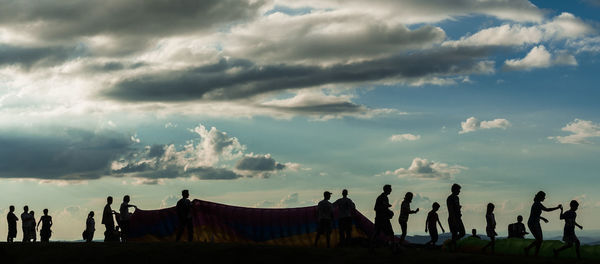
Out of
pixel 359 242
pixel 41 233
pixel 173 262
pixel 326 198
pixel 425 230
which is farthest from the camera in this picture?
pixel 41 233

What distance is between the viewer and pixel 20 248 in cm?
2903

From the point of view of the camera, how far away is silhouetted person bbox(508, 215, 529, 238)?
29734mm

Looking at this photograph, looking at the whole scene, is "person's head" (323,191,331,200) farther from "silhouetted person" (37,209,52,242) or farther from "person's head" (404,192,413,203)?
"silhouetted person" (37,209,52,242)

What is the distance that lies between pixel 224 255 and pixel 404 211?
19.6 feet

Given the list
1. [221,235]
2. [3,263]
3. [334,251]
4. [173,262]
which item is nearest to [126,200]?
[221,235]

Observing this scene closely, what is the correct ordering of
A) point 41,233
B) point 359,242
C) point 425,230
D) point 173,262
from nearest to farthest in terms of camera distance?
point 173,262 → point 425,230 → point 359,242 → point 41,233

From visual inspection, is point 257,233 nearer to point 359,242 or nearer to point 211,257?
point 359,242

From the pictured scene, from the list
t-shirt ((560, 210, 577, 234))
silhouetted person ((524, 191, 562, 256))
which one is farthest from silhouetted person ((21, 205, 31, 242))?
t-shirt ((560, 210, 577, 234))

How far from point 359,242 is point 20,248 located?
44.8ft

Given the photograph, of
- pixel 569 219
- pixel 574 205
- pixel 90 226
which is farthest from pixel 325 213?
pixel 90 226

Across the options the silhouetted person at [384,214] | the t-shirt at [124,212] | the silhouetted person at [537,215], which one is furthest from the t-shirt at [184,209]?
the silhouetted person at [537,215]

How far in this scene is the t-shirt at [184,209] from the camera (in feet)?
96.6

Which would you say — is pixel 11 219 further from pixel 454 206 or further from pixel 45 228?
pixel 454 206

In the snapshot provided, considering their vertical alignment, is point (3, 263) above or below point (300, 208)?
below
